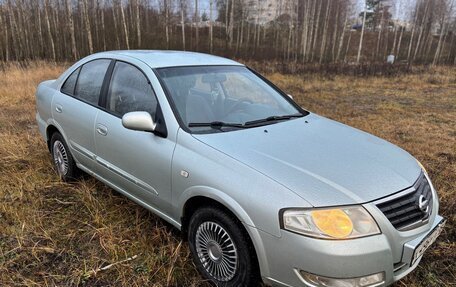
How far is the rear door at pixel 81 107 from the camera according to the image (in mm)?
3357

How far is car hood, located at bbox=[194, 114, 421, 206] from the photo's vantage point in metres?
1.98

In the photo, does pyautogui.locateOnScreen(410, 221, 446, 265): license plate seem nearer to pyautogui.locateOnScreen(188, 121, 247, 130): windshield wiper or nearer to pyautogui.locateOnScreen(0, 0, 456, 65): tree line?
pyautogui.locateOnScreen(188, 121, 247, 130): windshield wiper

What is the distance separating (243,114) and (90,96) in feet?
5.15

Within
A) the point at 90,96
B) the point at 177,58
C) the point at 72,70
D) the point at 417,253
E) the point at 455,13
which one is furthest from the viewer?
the point at 455,13

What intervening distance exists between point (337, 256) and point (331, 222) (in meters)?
0.17

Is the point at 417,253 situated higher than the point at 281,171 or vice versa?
the point at 281,171

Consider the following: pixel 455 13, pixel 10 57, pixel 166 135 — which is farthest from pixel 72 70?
pixel 455 13

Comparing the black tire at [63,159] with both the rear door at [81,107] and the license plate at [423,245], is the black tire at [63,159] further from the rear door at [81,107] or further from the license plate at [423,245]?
the license plate at [423,245]

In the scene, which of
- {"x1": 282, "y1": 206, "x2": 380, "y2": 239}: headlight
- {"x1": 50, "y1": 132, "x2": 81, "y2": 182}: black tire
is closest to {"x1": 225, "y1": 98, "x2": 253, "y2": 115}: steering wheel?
{"x1": 282, "y1": 206, "x2": 380, "y2": 239}: headlight

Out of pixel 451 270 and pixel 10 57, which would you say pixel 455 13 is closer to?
pixel 10 57

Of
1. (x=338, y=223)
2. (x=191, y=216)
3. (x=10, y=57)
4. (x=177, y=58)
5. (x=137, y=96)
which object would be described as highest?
(x=177, y=58)

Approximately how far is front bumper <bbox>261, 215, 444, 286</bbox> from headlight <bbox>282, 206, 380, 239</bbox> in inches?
1.2

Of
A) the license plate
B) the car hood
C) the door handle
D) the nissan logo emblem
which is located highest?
the car hood

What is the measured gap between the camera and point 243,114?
2916 millimetres
